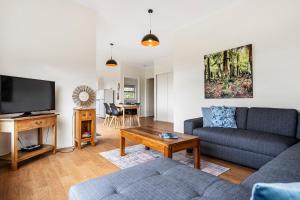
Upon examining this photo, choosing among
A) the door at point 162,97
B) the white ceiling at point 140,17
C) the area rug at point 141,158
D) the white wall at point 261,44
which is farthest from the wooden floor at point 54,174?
the door at point 162,97

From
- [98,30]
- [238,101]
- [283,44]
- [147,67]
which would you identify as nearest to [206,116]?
[238,101]

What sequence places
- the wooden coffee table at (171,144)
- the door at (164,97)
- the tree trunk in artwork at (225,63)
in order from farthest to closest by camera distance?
1. the door at (164,97)
2. the tree trunk in artwork at (225,63)
3. the wooden coffee table at (171,144)

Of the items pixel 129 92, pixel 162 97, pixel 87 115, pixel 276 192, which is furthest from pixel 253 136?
pixel 129 92

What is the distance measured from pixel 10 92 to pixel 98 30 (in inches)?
107

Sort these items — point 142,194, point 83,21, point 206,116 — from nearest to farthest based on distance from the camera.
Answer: point 142,194 → point 206,116 → point 83,21

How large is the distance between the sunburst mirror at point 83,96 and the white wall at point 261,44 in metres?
2.32

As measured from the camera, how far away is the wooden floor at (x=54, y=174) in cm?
164

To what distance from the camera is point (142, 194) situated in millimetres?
916

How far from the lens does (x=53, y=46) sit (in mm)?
2922

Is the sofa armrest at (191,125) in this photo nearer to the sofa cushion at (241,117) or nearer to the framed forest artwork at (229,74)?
the sofa cushion at (241,117)

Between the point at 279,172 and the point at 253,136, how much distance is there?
3.80 ft

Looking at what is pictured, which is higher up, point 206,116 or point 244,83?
point 244,83

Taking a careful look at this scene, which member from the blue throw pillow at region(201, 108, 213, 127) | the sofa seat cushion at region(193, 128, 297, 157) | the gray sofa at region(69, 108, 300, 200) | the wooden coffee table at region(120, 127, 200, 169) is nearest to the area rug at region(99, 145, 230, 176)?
the wooden coffee table at region(120, 127, 200, 169)

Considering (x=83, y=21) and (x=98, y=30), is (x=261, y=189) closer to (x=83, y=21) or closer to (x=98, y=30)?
(x=83, y=21)
